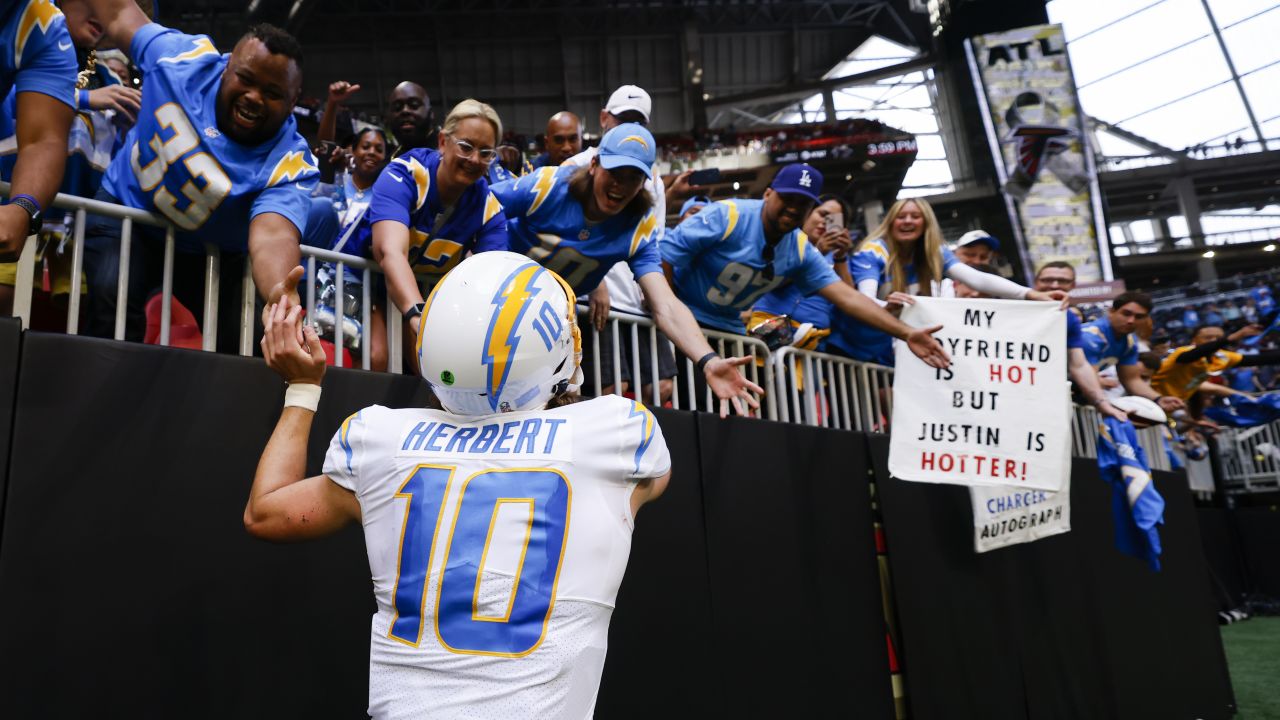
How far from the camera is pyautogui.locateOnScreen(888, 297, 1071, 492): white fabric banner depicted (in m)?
4.79

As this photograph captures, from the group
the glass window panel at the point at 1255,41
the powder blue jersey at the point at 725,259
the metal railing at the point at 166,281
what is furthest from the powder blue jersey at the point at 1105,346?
the glass window panel at the point at 1255,41

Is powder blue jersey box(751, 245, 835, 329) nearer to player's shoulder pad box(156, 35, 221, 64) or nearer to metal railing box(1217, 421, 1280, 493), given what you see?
player's shoulder pad box(156, 35, 221, 64)

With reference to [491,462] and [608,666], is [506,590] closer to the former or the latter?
[491,462]

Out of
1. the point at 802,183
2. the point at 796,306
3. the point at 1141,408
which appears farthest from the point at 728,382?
the point at 1141,408

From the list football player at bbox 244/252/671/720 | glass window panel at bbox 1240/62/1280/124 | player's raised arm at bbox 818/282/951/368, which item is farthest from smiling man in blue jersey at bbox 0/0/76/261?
glass window panel at bbox 1240/62/1280/124

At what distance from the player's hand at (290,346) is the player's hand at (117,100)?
2094 millimetres

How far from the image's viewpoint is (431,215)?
3.50 m

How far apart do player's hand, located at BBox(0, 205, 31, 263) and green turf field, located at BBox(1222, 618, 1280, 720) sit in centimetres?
744

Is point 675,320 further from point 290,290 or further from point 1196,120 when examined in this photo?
point 1196,120

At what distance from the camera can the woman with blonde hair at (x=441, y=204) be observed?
10.5 feet

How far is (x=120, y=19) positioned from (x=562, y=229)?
174 cm

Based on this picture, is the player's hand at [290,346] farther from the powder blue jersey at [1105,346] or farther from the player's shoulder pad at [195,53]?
the powder blue jersey at [1105,346]

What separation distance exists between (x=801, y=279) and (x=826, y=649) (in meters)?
1.93

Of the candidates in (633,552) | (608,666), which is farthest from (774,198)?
(608,666)
